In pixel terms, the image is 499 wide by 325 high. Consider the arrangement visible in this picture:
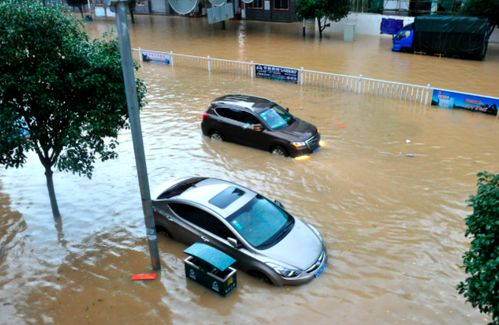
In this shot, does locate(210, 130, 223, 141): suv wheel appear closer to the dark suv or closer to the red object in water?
the dark suv

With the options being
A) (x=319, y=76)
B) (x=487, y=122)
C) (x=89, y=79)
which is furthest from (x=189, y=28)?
(x=89, y=79)

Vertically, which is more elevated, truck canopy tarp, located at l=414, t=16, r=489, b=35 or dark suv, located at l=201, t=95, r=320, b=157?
truck canopy tarp, located at l=414, t=16, r=489, b=35

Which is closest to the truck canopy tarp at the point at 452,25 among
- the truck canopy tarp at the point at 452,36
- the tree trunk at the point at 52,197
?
the truck canopy tarp at the point at 452,36

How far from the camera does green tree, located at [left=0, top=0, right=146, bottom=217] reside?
7.40 metres

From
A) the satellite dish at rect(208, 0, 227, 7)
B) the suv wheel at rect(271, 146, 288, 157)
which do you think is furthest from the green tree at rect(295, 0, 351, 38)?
the suv wheel at rect(271, 146, 288, 157)

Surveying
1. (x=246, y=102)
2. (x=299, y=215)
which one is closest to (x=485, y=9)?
(x=246, y=102)

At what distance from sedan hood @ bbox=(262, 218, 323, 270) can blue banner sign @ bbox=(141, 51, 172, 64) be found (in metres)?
18.5

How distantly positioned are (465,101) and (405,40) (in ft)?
42.9

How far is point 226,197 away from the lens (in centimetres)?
829

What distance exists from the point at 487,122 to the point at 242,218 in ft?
37.5

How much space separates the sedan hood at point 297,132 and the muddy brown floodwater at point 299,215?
0.68 meters

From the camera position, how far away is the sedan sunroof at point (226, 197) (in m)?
8.09

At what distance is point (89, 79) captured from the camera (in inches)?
299

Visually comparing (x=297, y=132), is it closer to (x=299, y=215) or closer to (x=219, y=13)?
(x=299, y=215)
